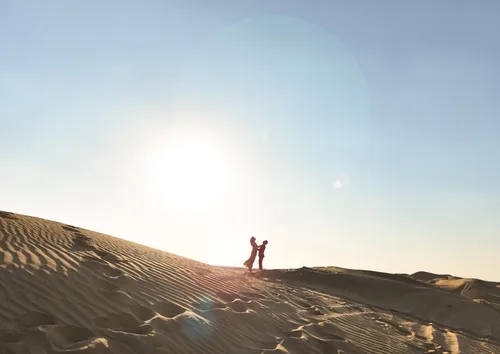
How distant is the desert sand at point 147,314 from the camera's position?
448 centimetres

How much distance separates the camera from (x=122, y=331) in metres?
4.75

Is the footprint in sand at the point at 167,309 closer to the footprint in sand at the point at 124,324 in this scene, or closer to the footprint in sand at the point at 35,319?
the footprint in sand at the point at 124,324

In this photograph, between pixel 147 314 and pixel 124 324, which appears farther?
pixel 147 314

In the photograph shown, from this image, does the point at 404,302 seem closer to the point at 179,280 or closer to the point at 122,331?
the point at 179,280

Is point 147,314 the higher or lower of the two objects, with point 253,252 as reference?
lower

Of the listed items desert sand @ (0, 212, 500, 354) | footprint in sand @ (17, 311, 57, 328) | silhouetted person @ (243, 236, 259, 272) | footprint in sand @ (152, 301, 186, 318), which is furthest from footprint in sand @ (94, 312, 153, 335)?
silhouetted person @ (243, 236, 259, 272)

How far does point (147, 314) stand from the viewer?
5535 mm

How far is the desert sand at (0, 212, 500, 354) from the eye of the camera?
448 centimetres

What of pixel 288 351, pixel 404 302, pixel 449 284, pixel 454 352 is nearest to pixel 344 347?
pixel 288 351

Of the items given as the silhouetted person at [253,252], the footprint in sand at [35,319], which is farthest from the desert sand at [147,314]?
the silhouetted person at [253,252]

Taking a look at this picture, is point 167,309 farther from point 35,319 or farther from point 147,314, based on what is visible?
point 35,319

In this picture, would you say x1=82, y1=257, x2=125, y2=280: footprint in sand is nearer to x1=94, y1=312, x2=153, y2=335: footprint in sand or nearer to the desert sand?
the desert sand

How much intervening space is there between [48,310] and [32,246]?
3380 mm

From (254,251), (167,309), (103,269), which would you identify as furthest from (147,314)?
(254,251)
